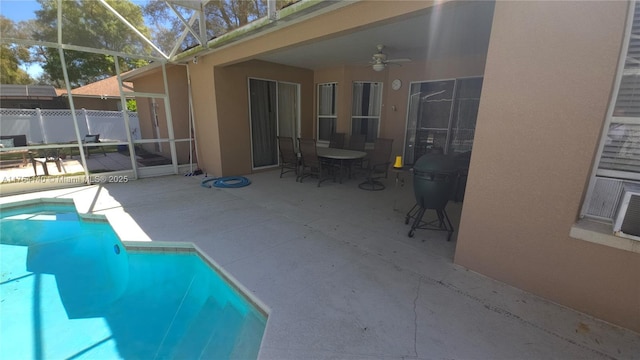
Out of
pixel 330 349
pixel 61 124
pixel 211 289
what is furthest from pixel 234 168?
pixel 330 349

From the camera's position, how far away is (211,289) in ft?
8.70

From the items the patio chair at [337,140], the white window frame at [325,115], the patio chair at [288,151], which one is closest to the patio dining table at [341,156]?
the patio chair at [288,151]

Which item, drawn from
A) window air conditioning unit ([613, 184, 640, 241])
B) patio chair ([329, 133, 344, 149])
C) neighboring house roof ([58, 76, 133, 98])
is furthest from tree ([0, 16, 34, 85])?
window air conditioning unit ([613, 184, 640, 241])

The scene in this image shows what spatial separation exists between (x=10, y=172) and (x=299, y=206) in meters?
5.93

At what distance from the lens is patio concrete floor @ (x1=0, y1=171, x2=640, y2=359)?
173 centimetres

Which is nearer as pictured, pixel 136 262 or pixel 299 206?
pixel 136 262

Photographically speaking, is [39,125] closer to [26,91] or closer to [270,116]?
[26,91]

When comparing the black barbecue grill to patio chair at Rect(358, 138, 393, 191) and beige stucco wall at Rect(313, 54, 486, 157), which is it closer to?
patio chair at Rect(358, 138, 393, 191)

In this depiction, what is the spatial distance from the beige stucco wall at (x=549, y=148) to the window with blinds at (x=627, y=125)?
0.52 ft

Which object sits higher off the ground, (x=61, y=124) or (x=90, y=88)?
(x=90, y=88)

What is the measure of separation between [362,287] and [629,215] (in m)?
1.91

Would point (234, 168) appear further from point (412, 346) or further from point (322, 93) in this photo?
point (412, 346)

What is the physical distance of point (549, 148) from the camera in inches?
75.9

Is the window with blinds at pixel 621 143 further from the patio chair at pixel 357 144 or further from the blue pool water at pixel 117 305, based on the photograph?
the patio chair at pixel 357 144
